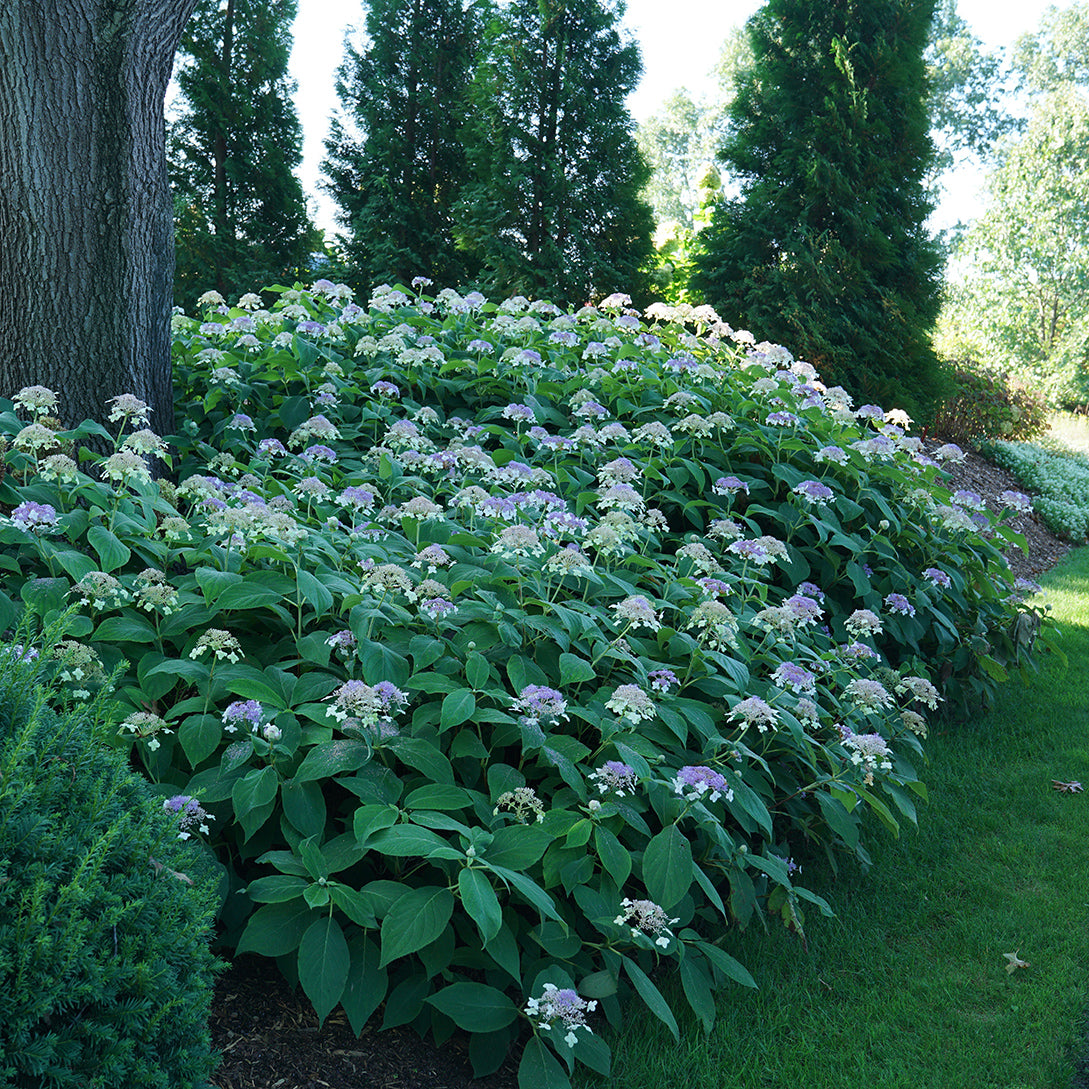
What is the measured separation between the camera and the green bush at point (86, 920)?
1.17 meters

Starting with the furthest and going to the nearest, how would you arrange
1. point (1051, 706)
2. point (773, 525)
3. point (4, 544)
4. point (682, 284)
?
point (682, 284), point (1051, 706), point (773, 525), point (4, 544)

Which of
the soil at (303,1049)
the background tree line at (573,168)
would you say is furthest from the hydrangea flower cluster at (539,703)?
the background tree line at (573,168)

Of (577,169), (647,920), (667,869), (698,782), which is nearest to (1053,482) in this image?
(577,169)

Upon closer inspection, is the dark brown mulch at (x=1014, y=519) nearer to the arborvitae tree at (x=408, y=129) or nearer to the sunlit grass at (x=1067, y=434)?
the sunlit grass at (x=1067, y=434)

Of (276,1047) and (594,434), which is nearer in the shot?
(276,1047)

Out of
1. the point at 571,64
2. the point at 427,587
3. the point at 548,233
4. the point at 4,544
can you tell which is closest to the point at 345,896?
the point at 427,587

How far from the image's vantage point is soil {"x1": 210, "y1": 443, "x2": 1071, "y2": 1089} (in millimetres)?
1868

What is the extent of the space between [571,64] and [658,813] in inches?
364

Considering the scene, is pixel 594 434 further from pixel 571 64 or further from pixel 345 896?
pixel 571 64

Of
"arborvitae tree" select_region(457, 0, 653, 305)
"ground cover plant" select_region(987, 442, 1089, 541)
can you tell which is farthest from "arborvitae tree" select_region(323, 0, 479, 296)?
"ground cover plant" select_region(987, 442, 1089, 541)

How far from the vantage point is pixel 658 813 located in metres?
2.30

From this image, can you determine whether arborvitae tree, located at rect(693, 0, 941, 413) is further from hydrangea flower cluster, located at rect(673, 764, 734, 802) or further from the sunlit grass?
hydrangea flower cluster, located at rect(673, 764, 734, 802)

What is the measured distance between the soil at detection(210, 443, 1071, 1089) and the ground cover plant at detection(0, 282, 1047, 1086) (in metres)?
0.09

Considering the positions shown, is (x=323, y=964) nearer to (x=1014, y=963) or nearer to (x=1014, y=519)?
(x=1014, y=963)
